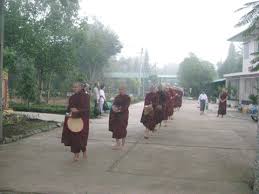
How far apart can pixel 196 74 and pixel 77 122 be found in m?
58.0

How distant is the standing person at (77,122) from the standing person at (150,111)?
3.95 metres

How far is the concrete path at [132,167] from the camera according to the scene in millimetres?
6680

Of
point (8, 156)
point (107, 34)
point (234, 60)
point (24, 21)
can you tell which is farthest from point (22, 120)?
point (234, 60)

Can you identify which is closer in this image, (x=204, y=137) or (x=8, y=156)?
(x=8, y=156)

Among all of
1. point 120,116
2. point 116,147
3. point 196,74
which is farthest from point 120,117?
point 196,74

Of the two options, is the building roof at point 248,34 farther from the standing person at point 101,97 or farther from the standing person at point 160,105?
the standing person at point 101,97

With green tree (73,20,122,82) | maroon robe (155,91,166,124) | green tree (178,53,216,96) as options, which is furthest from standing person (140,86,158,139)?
green tree (178,53,216,96)

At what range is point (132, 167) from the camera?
8234mm

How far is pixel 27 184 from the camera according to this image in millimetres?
6629

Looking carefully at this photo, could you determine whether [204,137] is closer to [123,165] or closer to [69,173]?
[123,165]

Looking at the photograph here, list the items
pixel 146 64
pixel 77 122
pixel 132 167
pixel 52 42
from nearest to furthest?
pixel 132 167 < pixel 77 122 < pixel 52 42 < pixel 146 64

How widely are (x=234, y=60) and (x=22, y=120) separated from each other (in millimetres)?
73059

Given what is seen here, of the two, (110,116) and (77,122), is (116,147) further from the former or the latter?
(77,122)

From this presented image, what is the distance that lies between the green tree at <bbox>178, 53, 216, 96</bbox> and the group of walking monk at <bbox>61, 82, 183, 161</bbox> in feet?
167
